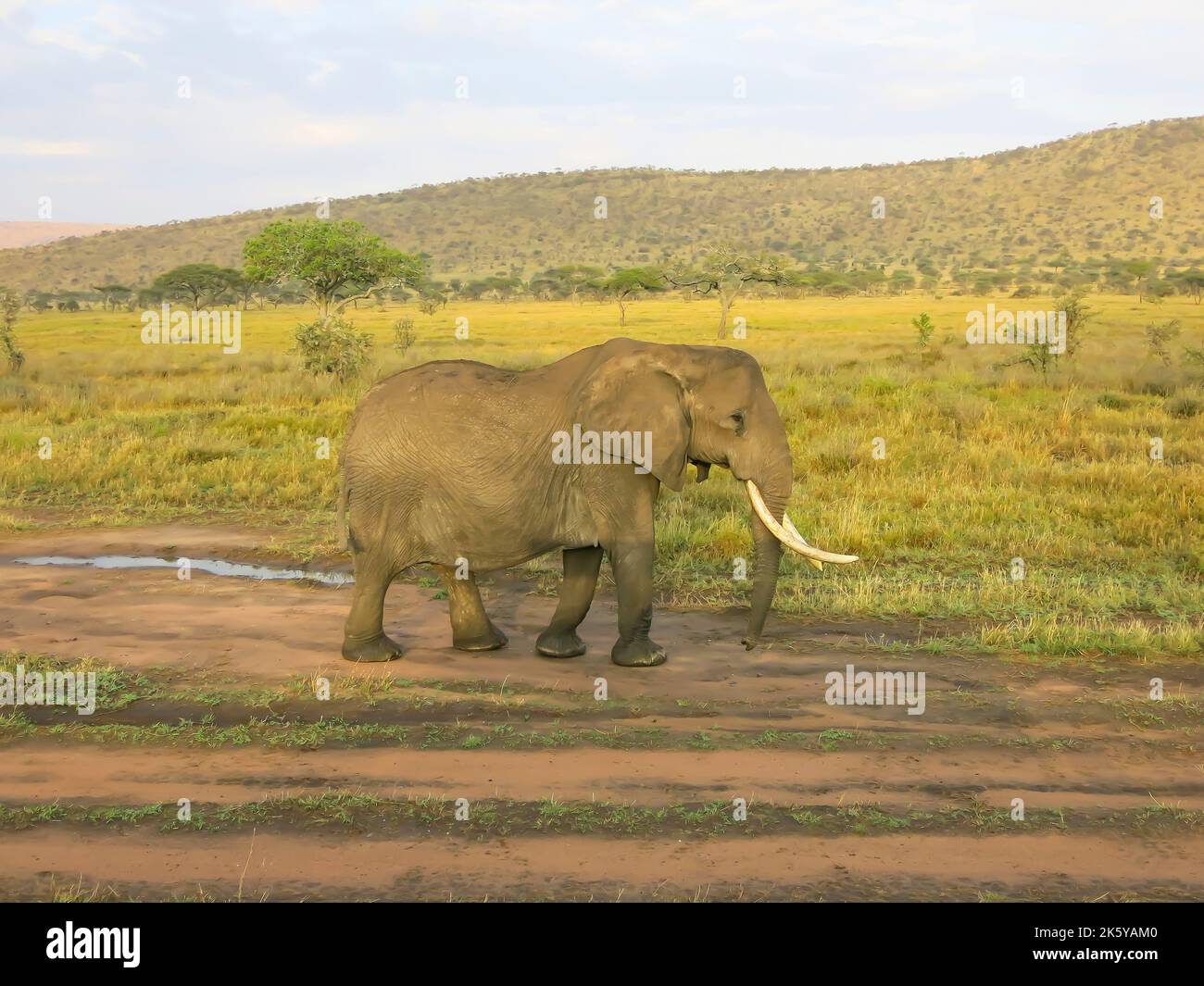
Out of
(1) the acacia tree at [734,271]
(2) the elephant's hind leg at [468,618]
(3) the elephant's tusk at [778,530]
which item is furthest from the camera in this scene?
(1) the acacia tree at [734,271]

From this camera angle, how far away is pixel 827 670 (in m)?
7.71

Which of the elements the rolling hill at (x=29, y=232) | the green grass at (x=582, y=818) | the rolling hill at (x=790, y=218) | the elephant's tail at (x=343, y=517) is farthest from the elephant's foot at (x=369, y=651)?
the rolling hill at (x=29, y=232)

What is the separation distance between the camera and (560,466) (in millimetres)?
7832

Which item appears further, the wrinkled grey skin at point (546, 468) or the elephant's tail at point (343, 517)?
the elephant's tail at point (343, 517)

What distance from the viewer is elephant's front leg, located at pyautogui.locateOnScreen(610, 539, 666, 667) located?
7.66 meters

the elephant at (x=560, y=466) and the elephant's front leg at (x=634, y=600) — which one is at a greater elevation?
the elephant at (x=560, y=466)

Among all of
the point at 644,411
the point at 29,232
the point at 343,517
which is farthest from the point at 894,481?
the point at 29,232

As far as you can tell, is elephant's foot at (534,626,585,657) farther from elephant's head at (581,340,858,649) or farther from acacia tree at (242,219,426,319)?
acacia tree at (242,219,426,319)

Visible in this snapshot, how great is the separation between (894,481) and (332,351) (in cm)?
1450

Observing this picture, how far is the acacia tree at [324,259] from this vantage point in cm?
3278

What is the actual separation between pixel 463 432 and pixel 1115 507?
7300mm

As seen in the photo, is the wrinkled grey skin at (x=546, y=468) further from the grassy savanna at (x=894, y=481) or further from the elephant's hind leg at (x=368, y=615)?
the grassy savanna at (x=894, y=481)

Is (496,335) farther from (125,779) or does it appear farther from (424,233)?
(424,233)

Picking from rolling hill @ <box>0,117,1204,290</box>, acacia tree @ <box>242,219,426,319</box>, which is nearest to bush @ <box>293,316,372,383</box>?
acacia tree @ <box>242,219,426,319</box>
